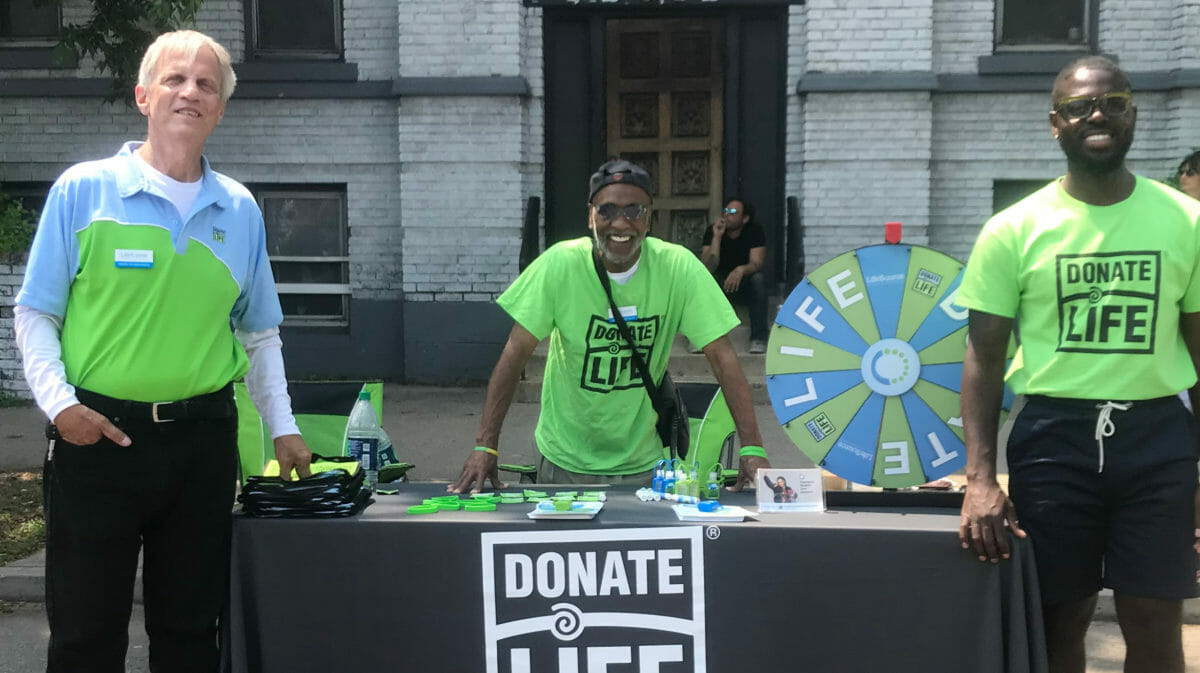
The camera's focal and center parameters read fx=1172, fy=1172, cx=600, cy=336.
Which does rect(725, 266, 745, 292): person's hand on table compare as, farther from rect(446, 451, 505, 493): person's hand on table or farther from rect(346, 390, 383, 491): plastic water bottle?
rect(446, 451, 505, 493): person's hand on table

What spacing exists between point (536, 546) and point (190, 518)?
3.12ft

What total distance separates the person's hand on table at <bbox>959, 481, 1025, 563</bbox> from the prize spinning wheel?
50 cm

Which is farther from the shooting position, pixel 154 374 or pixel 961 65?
pixel 961 65

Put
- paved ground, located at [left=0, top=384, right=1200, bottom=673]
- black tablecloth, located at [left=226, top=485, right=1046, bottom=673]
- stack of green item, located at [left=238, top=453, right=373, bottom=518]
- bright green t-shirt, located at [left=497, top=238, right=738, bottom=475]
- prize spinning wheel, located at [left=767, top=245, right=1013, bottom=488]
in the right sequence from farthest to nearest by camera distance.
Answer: paved ground, located at [left=0, top=384, right=1200, bottom=673] < bright green t-shirt, located at [left=497, top=238, right=738, bottom=475] < prize spinning wheel, located at [left=767, top=245, right=1013, bottom=488] < stack of green item, located at [left=238, top=453, right=373, bottom=518] < black tablecloth, located at [left=226, top=485, right=1046, bottom=673]

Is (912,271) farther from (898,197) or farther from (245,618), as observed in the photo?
(898,197)

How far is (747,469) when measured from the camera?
3.80 m

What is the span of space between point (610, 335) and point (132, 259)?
1.54m

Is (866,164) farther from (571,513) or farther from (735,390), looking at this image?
(571,513)

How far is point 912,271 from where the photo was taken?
12.1 feet

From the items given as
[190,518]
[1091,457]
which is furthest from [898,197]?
[190,518]

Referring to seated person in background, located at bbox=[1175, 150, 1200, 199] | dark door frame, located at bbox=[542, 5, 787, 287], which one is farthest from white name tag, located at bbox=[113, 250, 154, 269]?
dark door frame, located at bbox=[542, 5, 787, 287]

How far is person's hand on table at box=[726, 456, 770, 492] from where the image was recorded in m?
3.79

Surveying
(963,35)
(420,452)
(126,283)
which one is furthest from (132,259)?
(963,35)

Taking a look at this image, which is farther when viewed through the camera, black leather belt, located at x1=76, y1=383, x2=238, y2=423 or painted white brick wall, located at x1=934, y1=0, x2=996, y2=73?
painted white brick wall, located at x1=934, y1=0, x2=996, y2=73
